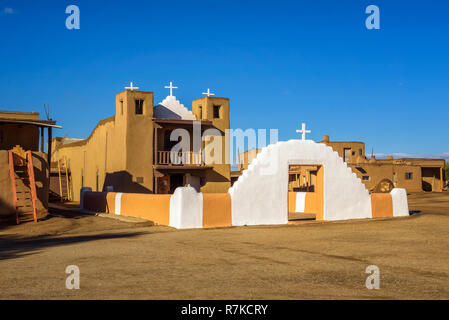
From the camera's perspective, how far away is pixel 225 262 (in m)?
8.56

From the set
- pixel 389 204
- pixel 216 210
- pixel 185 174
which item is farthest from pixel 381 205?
pixel 185 174

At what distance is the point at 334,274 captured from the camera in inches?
290

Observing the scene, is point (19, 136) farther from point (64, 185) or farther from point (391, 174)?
point (391, 174)

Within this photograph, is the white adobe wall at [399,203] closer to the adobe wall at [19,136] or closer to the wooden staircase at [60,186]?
the adobe wall at [19,136]

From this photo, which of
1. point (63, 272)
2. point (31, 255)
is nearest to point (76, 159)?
point (31, 255)

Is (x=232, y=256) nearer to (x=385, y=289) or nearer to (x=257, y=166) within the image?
(x=385, y=289)

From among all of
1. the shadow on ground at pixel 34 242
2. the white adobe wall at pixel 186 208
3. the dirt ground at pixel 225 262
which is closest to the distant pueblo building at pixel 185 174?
the white adobe wall at pixel 186 208

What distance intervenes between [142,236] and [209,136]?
19015 mm

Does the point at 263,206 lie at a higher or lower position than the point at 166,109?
lower

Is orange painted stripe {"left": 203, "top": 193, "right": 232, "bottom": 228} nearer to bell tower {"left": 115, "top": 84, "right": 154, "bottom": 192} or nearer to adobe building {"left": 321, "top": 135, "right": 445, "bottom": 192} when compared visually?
bell tower {"left": 115, "top": 84, "right": 154, "bottom": 192}

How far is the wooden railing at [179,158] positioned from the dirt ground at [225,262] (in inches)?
595

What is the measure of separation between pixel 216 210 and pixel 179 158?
15.7 m

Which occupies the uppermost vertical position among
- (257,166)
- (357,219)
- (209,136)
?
(209,136)
